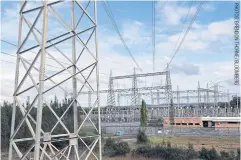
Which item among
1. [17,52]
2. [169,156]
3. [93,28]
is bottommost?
[169,156]

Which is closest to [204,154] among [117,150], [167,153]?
[167,153]

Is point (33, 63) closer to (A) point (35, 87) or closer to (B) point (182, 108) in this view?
(A) point (35, 87)

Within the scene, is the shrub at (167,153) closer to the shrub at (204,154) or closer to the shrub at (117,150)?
the shrub at (204,154)

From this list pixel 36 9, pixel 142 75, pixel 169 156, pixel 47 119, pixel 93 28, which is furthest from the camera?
pixel 142 75

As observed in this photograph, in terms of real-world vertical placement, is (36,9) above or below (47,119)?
above

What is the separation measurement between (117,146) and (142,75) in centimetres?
1435

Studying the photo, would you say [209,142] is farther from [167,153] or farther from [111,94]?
[111,94]

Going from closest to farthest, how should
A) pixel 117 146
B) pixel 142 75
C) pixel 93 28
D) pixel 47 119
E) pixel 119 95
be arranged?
pixel 93 28 → pixel 117 146 → pixel 47 119 → pixel 142 75 → pixel 119 95

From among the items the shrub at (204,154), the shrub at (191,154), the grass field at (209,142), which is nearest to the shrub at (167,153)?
the shrub at (191,154)

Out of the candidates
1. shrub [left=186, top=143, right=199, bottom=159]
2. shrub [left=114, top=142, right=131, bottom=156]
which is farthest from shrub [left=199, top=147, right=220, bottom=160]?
shrub [left=114, top=142, right=131, bottom=156]

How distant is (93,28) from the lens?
470 cm

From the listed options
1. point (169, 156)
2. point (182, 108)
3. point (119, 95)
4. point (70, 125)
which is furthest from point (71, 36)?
point (182, 108)

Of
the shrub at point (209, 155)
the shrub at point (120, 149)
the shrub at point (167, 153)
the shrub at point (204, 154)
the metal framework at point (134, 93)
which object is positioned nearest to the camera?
the shrub at point (209, 155)

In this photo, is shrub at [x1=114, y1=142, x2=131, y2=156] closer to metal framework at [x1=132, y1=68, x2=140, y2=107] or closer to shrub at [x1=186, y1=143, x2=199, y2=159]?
shrub at [x1=186, y1=143, x2=199, y2=159]
